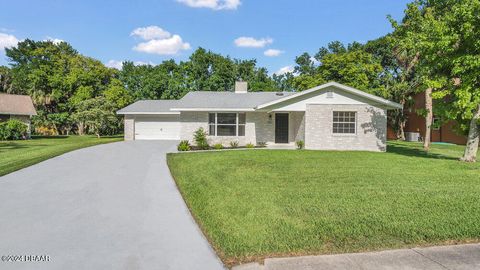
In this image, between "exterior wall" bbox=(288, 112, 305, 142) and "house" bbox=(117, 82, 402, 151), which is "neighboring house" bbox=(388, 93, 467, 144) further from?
"exterior wall" bbox=(288, 112, 305, 142)

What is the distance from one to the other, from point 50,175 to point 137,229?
20.4 feet

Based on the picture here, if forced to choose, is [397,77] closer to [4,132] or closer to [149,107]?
[149,107]

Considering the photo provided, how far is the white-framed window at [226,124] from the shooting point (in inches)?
768

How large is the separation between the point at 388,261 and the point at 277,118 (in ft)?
52.6

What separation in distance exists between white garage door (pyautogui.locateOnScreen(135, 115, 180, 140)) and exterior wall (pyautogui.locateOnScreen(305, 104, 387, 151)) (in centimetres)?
1299

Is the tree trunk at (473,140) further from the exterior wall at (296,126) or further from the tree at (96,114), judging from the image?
the tree at (96,114)

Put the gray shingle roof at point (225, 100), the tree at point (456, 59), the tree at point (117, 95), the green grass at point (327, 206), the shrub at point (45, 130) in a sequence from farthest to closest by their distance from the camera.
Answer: the tree at point (117, 95) < the shrub at point (45, 130) < the gray shingle roof at point (225, 100) < the tree at point (456, 59) < the green grass at point (327, 206)

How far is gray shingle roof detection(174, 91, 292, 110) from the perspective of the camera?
63.7ft

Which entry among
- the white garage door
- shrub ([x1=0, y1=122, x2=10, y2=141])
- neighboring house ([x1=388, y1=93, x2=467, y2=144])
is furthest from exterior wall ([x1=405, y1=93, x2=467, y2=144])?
shrub ([x1=0, y1=122, x2=10, y2=141])

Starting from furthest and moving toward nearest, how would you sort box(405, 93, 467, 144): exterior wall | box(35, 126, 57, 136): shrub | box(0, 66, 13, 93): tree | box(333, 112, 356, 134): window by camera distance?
1. box(0, 66, 13, 93): tree
2. box(35, 126, 57, 136): shrub
3. box(405, 93, 467, 144): exterior wall
4. box(333, 112, 356, 134): window

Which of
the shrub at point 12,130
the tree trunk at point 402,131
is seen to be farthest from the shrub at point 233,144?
the tree trunk at point 402,131

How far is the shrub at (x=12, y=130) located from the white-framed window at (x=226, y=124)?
18068 millimetres

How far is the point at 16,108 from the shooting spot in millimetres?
28484

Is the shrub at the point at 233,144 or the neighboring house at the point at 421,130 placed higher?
the neighboring house at the point at 421,130
